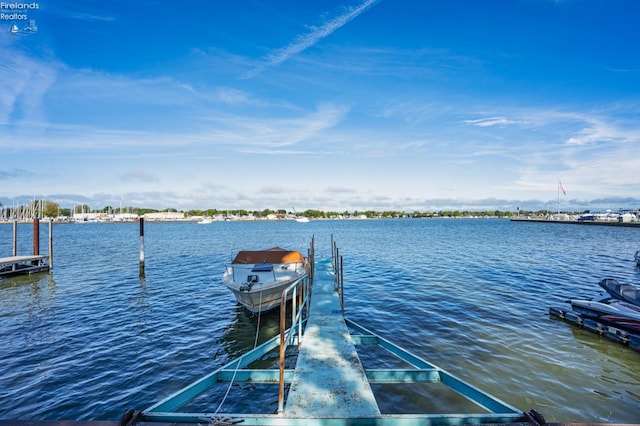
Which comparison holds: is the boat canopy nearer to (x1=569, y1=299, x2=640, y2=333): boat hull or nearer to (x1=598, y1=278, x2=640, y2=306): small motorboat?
(x1=569, y1=299, x2=640, y2=333): boat hull

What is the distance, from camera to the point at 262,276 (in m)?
14.7

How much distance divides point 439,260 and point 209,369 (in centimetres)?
2625

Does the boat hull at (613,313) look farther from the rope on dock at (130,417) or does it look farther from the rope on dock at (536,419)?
the rope on dock at (130,417)

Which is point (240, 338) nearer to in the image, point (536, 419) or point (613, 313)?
point (536, 419)

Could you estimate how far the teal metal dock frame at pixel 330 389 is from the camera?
488 centimetres

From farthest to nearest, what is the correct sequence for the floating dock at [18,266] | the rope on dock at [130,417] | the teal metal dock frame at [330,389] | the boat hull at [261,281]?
the floating dock at [18,266]
the boat hull at [261,281]
the teal metal dock frame at [330,389]
the rope on dock at [130,417]

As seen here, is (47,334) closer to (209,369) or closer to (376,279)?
(209,369)

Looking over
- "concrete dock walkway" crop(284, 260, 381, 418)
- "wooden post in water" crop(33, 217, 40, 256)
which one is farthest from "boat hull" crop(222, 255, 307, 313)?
"wooden post in water" crop(33, 217, 40, 256)

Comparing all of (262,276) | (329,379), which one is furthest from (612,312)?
(262,276)

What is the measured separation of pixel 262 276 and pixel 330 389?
29.6 feet

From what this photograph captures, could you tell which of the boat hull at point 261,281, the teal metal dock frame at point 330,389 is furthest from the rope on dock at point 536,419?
the boat hull at point 261,281

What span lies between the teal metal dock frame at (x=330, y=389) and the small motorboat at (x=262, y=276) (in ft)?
11.8

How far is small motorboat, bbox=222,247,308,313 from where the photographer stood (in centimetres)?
1363

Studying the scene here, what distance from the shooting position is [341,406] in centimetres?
548
